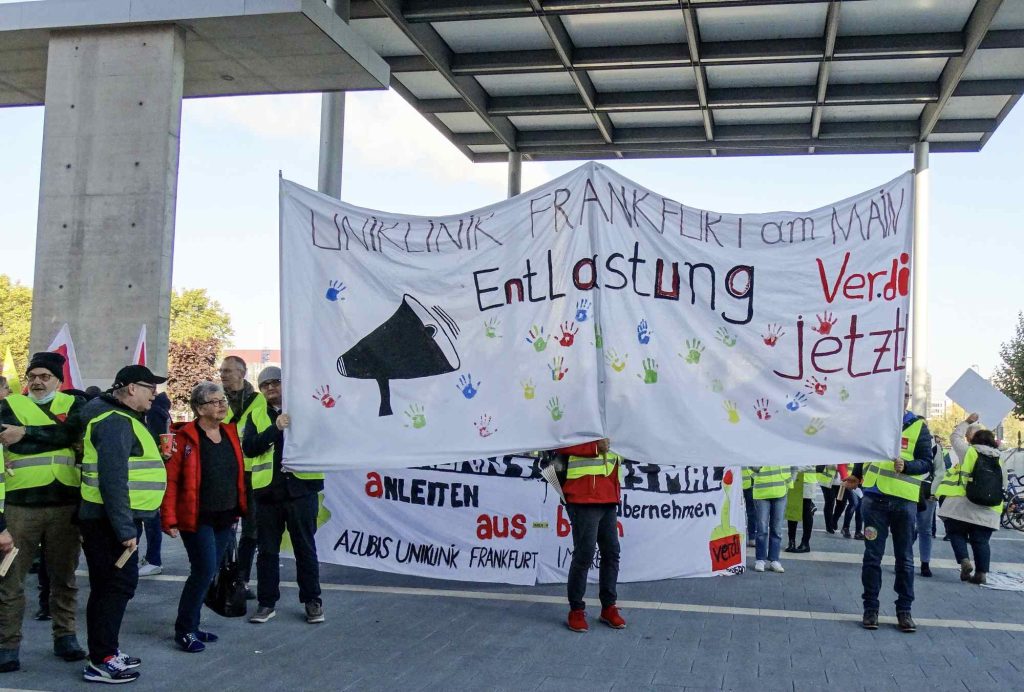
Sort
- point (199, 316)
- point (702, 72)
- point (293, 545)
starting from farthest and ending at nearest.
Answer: point (199, 316), point (702, 72), point (293, 545)

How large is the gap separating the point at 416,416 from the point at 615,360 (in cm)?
141

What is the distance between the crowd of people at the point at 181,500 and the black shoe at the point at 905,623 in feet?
0.03

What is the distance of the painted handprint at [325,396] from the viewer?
6945mm

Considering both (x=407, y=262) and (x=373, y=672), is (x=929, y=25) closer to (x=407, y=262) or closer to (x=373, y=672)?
(x=407, y=262)

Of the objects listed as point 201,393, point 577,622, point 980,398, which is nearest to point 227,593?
point 201,393

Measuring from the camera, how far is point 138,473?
20.8 feet

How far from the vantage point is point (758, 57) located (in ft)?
54.3

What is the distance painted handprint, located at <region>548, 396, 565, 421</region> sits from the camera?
22.4 feet

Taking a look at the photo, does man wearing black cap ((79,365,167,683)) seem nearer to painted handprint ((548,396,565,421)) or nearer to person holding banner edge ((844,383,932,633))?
painted handprint ((548,396,565,421))

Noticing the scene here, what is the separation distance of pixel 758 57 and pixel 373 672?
13.2 m

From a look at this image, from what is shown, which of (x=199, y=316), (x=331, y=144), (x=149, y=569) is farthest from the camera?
(x=199, y=316)

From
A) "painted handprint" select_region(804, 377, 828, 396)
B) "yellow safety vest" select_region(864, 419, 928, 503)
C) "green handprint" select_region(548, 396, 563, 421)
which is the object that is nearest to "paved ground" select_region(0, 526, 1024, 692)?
"yellow safety vest" select_region(864, 419, 928, 503)

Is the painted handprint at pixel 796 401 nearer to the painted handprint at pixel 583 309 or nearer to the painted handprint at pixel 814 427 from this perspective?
the painted handprint at pixel 814 427

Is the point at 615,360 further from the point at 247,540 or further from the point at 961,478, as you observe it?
the point at 961,478
